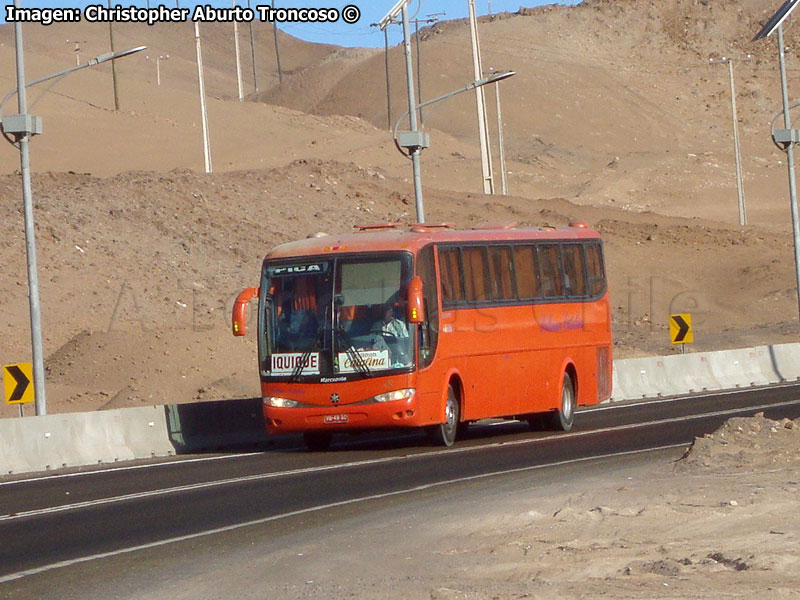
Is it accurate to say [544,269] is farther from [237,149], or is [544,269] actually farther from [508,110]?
[508,110]

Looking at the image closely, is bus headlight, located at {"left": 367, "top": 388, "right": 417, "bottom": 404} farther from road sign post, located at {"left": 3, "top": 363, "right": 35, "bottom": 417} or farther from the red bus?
road sign post, located at {"left": 3, "top": 363, "right": 35, "bottom": 417}

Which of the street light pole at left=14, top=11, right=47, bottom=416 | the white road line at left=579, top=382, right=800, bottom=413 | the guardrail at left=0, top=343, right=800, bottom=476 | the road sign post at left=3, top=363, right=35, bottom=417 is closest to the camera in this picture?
the guardrail at left=0, top=343, right=800, bottom=476

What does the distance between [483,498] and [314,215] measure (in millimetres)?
48744

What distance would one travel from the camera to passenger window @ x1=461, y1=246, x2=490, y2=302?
75.5 ft

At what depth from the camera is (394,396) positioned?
21.3 metres

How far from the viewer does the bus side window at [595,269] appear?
86.8ft

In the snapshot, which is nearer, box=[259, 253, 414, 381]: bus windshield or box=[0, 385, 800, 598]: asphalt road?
box=[0, 385, 800, 598]: asphalt road

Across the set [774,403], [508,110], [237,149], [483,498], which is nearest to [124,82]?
[237,149]

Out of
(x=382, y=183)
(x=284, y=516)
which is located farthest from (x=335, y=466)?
(x=382, y=183)

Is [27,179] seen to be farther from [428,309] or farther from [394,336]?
[428,309]

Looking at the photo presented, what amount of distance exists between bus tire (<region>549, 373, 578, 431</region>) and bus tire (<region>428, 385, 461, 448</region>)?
287 centimetres

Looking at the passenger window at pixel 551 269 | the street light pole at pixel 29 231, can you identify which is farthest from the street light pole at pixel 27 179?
the passenger window at pixel 551 269

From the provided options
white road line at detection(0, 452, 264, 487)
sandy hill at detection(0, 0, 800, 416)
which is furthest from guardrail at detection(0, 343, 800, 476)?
sandy hill at detection(0, 0, 800, 416)

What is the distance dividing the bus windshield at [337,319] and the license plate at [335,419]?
1.83 ft
